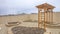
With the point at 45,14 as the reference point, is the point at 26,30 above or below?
below

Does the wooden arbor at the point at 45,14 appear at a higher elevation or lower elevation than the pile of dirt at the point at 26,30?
higher

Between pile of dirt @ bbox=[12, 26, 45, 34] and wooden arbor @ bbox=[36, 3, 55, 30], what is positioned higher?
wooden arbor @ bbox=[36, 3, 55, 30]

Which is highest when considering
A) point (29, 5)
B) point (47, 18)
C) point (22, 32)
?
point (29, 5)

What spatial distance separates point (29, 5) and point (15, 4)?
41 cm

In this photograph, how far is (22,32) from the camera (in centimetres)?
494

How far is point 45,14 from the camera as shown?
16.3ft

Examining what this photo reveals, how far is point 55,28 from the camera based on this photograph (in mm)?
5012

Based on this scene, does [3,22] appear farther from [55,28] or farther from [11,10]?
[55,28]

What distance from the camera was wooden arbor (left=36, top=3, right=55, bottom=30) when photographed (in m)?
4.95

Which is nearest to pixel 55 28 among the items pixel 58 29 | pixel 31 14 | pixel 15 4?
pixel 58 29

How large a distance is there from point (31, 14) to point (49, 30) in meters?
0.69

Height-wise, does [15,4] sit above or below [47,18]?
above

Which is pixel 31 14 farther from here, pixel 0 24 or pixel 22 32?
pixel 0 24

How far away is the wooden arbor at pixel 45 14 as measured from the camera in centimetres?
495
